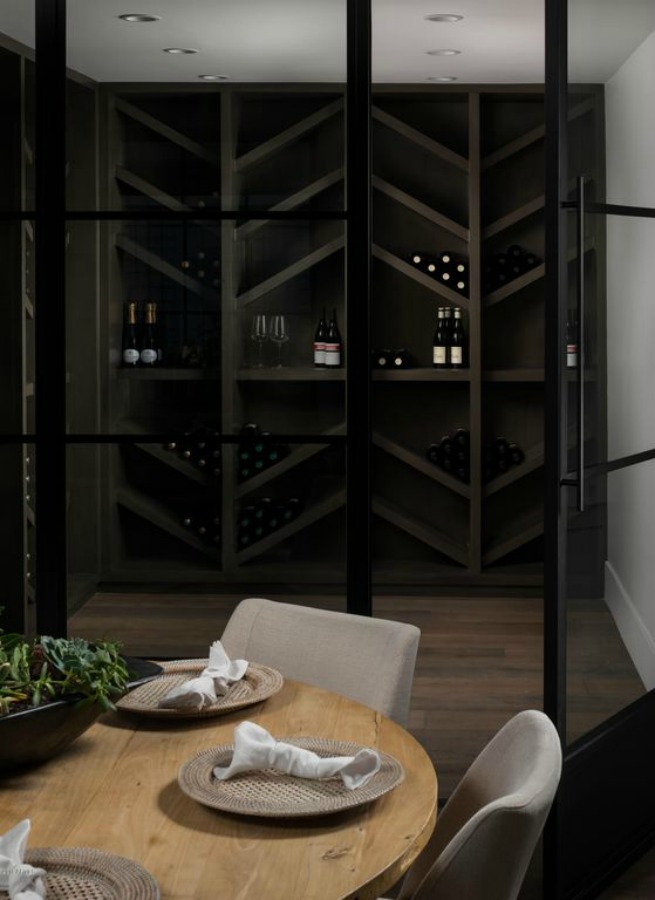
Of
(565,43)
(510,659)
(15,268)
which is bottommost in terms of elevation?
(510,659)

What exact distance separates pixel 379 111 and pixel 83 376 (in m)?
3.45

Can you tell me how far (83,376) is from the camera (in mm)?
3506

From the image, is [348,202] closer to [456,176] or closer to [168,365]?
[168,365]

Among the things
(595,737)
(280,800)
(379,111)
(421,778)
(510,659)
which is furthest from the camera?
(379,111)

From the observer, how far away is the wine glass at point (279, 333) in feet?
11.3

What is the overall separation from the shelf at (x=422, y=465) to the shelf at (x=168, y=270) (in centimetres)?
305

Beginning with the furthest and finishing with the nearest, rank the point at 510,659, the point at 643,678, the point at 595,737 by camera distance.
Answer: the point at 510,659 < the point at 643,678 < the point at 595,737

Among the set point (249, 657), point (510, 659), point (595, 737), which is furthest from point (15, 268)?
point (510, 659)

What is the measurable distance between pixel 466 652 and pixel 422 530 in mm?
1197

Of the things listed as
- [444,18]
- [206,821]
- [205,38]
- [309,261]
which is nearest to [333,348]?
[309,261]

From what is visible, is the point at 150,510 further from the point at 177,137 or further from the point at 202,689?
the point at 202,689

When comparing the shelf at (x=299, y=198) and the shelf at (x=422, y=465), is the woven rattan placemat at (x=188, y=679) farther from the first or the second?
the shelf at (x=422, y=465)

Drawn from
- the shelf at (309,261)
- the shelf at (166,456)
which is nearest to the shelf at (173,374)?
the shelf at (166,456)

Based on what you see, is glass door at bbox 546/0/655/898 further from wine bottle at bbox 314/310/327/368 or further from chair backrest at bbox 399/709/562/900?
chair backrest at bbox 399/709/562/900
